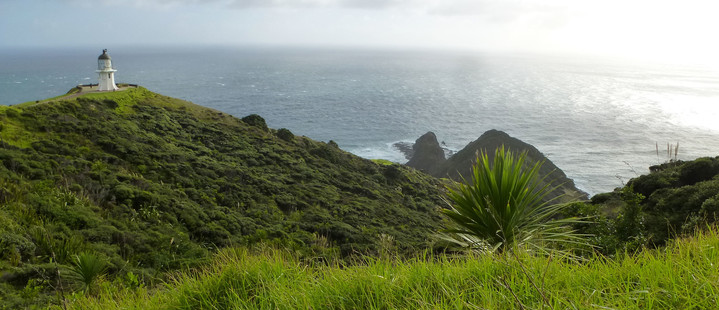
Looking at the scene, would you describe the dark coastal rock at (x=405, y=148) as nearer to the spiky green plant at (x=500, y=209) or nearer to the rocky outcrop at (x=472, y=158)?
the rocky outcrop at (x=472, y=158)

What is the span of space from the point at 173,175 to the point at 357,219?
903cm

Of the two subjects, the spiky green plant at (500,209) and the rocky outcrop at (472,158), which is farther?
the rocky outcrop at (472,158)

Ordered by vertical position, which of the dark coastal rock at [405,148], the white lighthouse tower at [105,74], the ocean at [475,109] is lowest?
the dark coastal rock at [405,148]

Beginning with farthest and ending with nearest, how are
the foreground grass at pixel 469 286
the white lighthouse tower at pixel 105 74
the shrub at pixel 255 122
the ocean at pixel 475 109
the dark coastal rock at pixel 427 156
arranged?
the ocean at pixel 475 109
the dark coastal rock at pixel 427 156
the shrub at pixel 255 122
the white lighthouse tower at pixel 105 74
the foreground grass at pixel 469 286

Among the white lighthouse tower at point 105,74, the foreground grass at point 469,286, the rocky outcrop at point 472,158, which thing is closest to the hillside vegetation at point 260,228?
the foreground grass at point 469,286

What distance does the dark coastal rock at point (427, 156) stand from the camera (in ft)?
180

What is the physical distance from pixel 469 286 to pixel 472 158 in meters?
47.8

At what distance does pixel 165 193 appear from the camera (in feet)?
55.7

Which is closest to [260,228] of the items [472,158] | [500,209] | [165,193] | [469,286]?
[165,193]

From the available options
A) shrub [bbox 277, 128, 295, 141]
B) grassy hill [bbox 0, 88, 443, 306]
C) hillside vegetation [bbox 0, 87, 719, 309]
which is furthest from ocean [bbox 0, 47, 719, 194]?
hillside vegetation [bbox 0, 87, 719, 309]

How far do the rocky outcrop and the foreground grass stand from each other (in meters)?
42.2

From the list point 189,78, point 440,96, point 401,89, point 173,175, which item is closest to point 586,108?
point 440,96

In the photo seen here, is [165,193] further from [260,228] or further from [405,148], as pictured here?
[405,148]

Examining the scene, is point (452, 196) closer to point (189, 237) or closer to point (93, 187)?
point (189, 237)
